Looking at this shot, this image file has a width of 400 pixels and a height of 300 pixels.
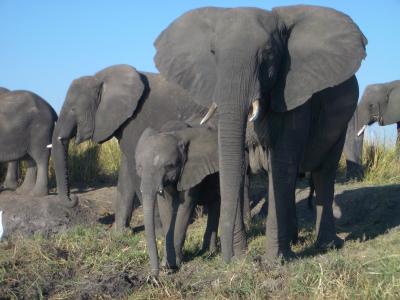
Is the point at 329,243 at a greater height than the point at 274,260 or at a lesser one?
lesser

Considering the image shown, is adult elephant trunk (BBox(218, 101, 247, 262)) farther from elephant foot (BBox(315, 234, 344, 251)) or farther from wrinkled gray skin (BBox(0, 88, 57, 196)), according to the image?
wrinkled gray skin (BBox(0, 88, 57, 196))

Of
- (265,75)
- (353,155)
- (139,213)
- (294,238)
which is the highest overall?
(265,75)

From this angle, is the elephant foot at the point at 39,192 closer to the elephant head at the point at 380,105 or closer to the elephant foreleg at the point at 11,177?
the elephant foreleg at the point at 11,177

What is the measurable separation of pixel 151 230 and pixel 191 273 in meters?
0.57

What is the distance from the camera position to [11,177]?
12.3 m

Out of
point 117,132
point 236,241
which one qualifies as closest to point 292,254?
point 236,241

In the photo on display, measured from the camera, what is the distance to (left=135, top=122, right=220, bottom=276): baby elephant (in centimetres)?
685

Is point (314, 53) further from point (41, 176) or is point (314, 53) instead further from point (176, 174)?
point (41, 176)

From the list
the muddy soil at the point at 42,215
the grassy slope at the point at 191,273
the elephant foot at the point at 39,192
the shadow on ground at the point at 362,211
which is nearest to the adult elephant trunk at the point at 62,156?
the muddy soil at the point at 42,215

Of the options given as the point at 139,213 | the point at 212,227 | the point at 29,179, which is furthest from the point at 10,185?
the point at 212,227

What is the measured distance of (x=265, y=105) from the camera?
6359mm

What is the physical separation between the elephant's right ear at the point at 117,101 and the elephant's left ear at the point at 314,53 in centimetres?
364

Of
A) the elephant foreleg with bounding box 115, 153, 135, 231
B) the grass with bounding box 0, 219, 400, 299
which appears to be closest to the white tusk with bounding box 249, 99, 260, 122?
the grass with bounding box 0, 219, 400, 299

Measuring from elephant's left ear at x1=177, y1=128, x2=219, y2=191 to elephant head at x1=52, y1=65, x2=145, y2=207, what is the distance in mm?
2780
